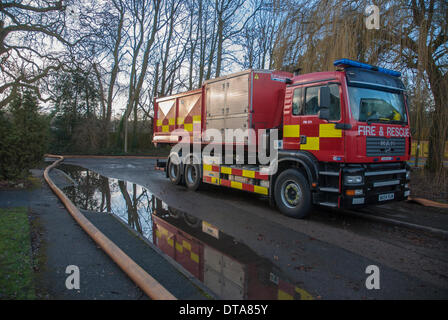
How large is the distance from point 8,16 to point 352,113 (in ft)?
50.9

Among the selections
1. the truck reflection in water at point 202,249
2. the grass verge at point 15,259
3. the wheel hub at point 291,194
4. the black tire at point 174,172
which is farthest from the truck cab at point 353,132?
the black tire at point 174,172

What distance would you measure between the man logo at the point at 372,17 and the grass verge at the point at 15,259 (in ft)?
30.6

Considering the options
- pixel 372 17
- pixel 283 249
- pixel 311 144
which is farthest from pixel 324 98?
pixel 372 17

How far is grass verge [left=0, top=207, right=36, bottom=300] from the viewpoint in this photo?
3199 mm

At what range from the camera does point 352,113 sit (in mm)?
5930

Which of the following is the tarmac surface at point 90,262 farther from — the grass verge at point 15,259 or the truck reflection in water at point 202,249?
the truck reflection in water at point 202,249

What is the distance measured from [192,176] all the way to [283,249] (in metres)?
6.08

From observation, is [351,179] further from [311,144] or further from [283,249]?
[283,249]

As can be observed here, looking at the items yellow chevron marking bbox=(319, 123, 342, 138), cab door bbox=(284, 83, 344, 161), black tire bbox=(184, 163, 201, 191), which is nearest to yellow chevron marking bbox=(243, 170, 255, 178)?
cab door bbox=(284, 83, 344, 161)

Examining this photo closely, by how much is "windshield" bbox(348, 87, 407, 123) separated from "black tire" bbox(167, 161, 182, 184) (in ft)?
21.6

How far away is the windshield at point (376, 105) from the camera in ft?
19.8

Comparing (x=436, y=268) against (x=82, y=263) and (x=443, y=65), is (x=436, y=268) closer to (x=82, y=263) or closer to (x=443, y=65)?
(x=82, y=263)

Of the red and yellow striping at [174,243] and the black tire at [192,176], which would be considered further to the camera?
the black tire at [192,176]
